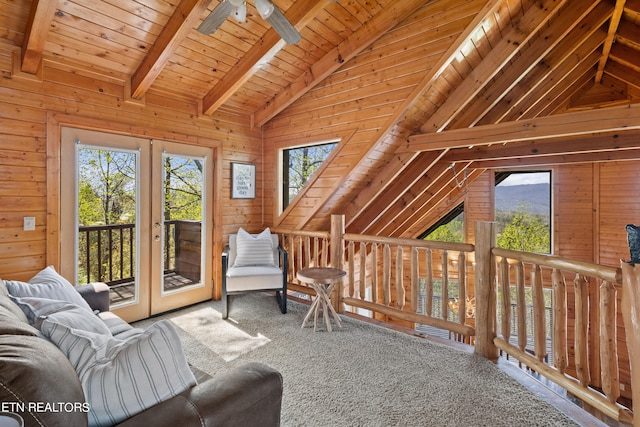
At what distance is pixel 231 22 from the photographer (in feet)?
9.36

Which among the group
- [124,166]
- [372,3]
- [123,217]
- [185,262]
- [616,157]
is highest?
[372,3]

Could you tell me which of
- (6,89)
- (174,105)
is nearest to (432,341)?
(174,105)

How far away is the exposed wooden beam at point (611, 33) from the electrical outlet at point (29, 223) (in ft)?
18.7

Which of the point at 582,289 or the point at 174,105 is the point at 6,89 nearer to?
the point at 174,105

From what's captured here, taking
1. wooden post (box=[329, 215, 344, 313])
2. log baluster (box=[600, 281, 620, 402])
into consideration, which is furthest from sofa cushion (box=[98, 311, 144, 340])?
log baluster (box=[600, 281, 620, 402])

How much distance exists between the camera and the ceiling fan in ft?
6.09

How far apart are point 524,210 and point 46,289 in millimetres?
7186

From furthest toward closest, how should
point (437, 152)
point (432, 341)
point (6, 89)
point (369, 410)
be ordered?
1. point (437, 152)
2. point (432, 341)
3. point (6, 89)
4. point (369, 410)

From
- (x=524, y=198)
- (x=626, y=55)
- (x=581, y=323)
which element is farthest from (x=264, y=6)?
(x=524, y=198)

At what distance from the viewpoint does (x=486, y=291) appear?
252 cm

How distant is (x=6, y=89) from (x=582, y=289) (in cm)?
441

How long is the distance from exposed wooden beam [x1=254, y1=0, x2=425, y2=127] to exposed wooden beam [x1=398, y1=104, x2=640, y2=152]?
118cm

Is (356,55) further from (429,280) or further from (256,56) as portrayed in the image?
(429,280)

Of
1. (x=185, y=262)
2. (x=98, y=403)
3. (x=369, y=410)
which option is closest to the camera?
(x=98, y=403)
